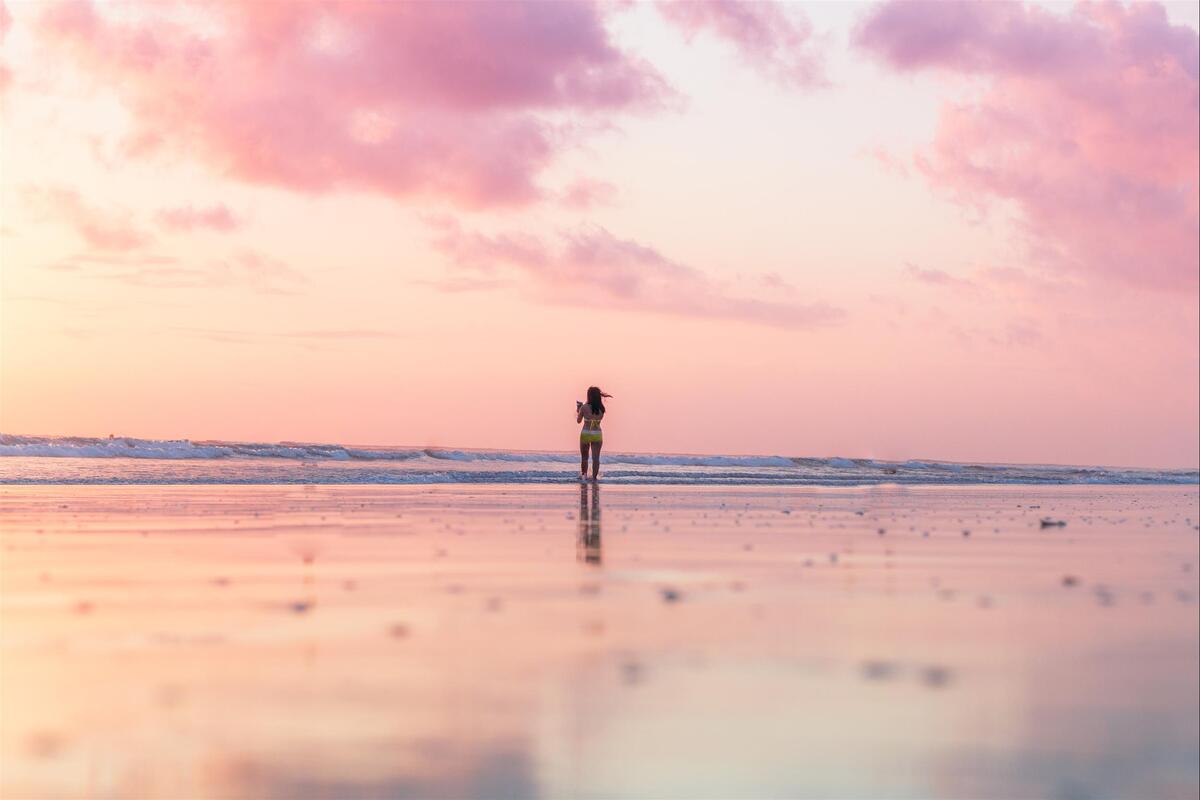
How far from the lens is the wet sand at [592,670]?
363 cm

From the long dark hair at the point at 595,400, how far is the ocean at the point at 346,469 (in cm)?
187

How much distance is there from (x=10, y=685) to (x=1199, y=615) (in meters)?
6.11

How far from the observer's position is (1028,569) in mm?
9250

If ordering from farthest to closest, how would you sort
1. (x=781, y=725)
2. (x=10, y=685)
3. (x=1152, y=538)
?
1. (x=1152, y=538)
2. (x=10, y=685)
3. (x=781, y=725)

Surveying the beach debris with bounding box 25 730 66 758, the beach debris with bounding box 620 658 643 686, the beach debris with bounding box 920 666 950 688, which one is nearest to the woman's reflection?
the beach debris with bounding box 620 658 643 686

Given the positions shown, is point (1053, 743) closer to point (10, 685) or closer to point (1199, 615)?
point (1199, 615)

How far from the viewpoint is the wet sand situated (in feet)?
11.9

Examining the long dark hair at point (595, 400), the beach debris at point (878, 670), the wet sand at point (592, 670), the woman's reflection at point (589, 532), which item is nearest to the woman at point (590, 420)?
the long dark hair at point (595, 400)

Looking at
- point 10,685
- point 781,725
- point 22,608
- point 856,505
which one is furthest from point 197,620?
point 856,505

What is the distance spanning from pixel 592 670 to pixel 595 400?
25772mm

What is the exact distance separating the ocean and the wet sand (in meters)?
16.5

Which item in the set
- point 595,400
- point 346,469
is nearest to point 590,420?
point 595,400

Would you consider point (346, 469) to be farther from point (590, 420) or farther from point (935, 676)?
point (935, 676)

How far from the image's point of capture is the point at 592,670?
5.10m
